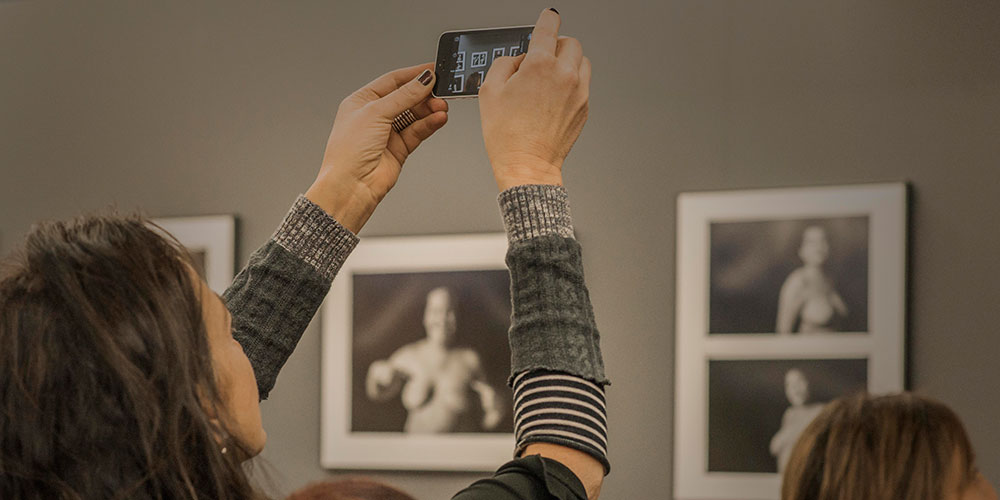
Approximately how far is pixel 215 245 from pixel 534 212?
10.2ft

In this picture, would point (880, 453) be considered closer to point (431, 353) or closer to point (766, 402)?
point (766, 402)

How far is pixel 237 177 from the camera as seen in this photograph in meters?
3.88

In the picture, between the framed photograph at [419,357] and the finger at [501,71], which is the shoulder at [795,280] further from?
the finger at [501,71]

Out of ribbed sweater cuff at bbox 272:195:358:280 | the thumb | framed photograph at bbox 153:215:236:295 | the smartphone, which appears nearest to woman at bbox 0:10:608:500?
ribbed sweater cuff at bbox 272:195:358:280

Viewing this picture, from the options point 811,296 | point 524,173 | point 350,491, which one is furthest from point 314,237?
point 811,296

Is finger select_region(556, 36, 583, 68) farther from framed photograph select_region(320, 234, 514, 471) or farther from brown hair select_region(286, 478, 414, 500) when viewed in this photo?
framed photograph select_region(320, 234, 514, 471)

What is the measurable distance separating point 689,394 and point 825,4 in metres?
1.19

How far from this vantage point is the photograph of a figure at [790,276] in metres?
3.15

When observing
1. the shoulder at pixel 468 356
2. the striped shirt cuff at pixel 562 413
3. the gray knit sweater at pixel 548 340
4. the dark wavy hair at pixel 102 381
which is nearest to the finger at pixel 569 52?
the gray knit sweater at pixel 548 340

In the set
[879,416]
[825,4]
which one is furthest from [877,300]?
[879,416]

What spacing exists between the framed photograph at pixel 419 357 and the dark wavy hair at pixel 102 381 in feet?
8.89

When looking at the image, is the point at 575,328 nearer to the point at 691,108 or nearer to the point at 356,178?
the point at 356,178

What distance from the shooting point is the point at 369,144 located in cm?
121

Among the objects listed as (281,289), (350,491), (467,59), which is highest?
(467,59)
